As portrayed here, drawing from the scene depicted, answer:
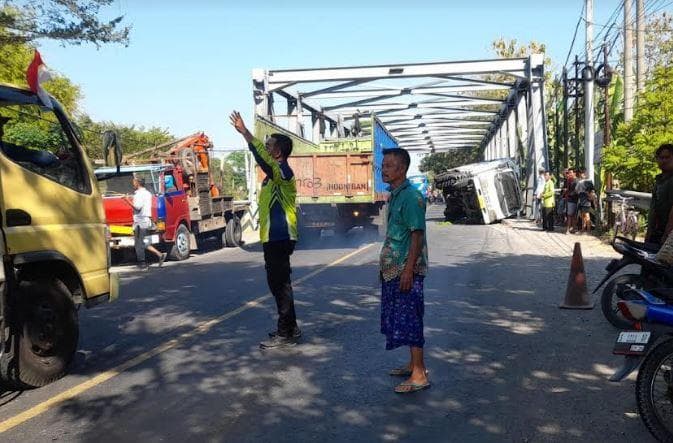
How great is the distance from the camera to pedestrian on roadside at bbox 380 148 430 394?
14.1 ft

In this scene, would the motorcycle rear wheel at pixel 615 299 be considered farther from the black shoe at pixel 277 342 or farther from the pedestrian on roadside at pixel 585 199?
the pedestrian on roadside at pixel 585 199

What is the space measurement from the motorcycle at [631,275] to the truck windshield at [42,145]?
13.9 ft

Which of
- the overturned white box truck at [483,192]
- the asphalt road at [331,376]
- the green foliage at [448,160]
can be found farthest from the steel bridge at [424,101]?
the green foliage at [448,160]

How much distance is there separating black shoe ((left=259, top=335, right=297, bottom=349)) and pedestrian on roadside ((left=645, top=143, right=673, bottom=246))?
141 inches

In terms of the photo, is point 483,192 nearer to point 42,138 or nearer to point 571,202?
point 571,202

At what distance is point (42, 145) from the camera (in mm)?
5430

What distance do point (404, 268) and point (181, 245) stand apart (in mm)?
10433

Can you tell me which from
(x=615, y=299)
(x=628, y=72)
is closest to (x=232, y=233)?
(x=628, y=72)

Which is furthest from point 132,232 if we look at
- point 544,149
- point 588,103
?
point 544,149

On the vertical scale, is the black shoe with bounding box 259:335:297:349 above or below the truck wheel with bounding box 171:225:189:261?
below

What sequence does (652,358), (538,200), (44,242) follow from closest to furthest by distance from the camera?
(652,358), (44,242), (538,200)

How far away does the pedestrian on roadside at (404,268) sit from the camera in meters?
4.30

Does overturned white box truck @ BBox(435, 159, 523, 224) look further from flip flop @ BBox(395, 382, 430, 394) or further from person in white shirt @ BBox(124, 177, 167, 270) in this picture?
flip flop @ BBox(395, 382, 430, 394)

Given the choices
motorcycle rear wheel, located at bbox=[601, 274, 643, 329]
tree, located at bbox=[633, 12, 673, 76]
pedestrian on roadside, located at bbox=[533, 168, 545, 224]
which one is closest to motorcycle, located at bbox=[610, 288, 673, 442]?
motorcycle rear wheel, located at bbox=[601, 274, 643, 329]
